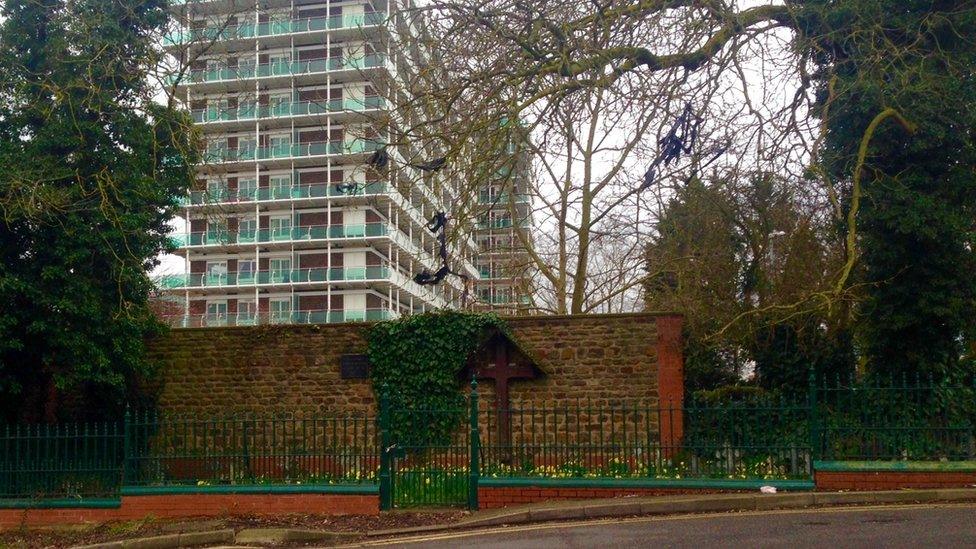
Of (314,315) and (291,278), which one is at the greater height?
(291,278)

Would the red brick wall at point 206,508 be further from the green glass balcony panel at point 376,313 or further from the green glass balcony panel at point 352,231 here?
the green glass balcony panel at point 376,313

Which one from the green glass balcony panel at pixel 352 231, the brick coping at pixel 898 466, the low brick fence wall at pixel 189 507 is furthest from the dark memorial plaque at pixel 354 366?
the green glass balcony panel at pixel 352 231

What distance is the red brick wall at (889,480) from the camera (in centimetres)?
1165

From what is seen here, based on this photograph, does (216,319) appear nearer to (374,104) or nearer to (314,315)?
(314,315)

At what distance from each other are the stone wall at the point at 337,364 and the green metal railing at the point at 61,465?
325 cm

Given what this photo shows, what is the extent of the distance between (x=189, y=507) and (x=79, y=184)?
570 cm

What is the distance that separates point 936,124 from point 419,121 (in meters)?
7.49

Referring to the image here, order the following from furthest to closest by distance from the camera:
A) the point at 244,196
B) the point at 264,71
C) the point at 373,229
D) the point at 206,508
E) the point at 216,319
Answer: the point at 216,319 → the point at 373,229 → the point at 264,71 → the point at 244,196 → the point at 206,508

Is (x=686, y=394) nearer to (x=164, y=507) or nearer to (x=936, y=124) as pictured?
(x=936, y=124)

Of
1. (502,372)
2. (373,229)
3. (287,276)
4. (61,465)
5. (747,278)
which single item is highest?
(373,229)

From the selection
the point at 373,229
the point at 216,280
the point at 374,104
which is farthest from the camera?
the point at 216,280

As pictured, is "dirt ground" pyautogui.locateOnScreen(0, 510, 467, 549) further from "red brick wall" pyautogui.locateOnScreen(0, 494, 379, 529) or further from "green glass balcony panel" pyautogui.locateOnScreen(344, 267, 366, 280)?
"green glass balcony panel" pyautogui.locateOnScreen(344, 267, 366, 280)

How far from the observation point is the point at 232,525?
1241 centimetres

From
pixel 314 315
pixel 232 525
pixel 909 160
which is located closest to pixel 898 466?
pixel 909 160
